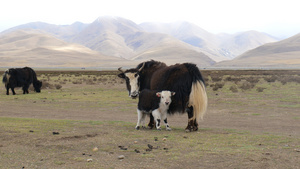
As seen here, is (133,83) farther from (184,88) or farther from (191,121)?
(191,121)

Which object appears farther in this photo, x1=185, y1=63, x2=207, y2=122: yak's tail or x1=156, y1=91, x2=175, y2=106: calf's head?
x1=185, y1=63, x2=207, y2=122: yak's tail

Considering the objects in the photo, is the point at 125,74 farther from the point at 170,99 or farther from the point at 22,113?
the point at 22,113

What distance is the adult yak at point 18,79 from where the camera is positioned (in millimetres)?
28578

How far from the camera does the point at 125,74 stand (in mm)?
12992

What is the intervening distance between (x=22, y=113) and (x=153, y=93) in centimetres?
934

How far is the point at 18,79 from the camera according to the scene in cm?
2908

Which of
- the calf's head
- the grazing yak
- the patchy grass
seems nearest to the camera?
the patchy grass

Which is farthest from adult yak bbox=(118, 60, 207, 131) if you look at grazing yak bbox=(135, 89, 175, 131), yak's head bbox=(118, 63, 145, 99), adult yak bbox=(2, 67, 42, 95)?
adult yak bbox=(2, 67, 42, 95)

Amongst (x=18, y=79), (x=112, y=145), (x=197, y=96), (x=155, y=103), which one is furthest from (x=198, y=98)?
(x=18, y=79)

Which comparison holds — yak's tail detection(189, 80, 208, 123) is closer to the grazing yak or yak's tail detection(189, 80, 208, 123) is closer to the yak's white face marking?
the grazing yak

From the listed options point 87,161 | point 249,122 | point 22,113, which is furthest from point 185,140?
point 22,113

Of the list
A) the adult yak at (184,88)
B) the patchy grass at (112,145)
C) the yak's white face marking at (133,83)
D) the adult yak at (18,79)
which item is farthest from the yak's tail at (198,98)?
the adult yak at (18,79)

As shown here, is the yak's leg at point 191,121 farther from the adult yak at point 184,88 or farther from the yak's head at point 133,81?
the yak's head at point 133,81

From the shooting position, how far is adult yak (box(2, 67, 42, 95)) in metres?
28.6
